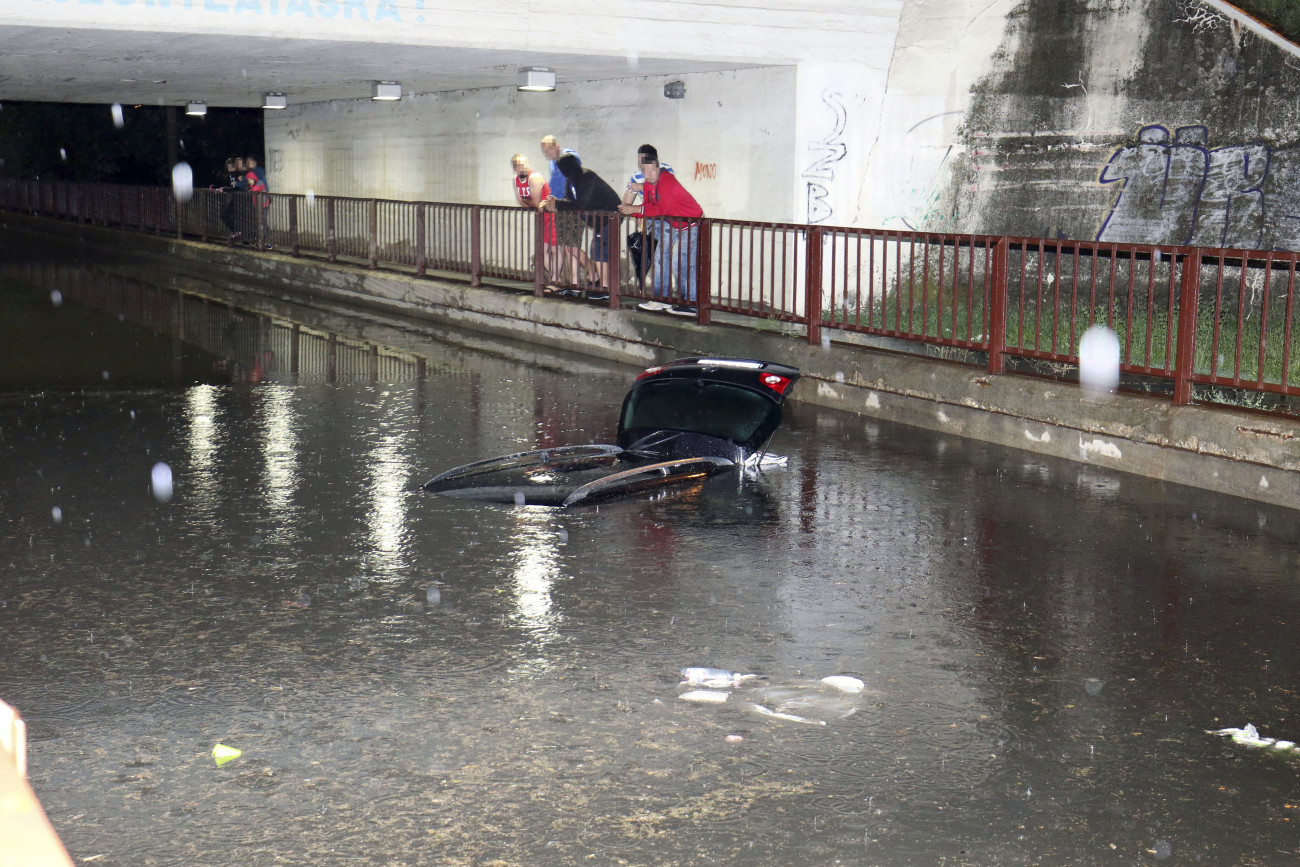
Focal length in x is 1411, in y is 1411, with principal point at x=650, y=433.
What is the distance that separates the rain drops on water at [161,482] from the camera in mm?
7887

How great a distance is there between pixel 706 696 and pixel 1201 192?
425 inches

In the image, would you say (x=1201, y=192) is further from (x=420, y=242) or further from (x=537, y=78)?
(x=420, y=242)

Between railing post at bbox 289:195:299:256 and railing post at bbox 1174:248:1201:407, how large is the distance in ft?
56.6

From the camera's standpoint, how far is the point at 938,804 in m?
3.95

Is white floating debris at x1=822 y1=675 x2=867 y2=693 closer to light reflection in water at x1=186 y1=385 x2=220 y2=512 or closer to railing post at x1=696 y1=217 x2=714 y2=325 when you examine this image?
light reflection in water at x1=186 y1=385 x2=220 y2=512

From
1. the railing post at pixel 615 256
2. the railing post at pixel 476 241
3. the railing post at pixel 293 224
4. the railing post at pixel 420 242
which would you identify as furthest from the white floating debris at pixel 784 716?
the railing post at pixel 293 224

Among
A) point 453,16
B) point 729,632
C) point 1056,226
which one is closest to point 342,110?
point 453,16

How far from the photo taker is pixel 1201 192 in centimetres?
1371

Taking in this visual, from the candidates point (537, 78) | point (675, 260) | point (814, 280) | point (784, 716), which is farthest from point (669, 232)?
point (784, 716)

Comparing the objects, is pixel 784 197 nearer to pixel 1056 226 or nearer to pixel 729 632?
pixel 1056 226

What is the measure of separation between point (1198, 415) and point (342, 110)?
2225 centimetres

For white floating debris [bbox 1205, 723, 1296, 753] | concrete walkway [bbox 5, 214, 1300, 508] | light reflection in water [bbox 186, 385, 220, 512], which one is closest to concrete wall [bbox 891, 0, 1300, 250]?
concrete walkway [bbox 5, 214, 1300, 508]

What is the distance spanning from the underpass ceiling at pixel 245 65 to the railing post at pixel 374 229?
184cm

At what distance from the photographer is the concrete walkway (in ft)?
27.0
